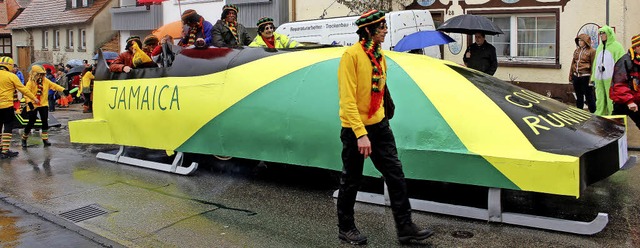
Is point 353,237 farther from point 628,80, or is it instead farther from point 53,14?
point 53,14

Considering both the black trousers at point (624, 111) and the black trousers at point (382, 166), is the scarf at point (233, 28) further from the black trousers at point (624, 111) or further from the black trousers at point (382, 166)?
the black trousers at point (624, 111)

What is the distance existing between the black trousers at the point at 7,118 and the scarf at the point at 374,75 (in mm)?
7507

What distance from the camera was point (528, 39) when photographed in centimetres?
1406

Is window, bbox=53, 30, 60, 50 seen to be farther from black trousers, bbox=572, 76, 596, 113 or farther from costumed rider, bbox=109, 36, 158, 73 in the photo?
black trousers, bbox=572, 76, 596, 113

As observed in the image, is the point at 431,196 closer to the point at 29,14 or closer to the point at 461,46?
the point at 461,46

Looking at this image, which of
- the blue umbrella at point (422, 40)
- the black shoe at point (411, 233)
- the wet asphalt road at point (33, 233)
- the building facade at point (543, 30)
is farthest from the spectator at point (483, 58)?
the wet asphalt road at point (33, 233)

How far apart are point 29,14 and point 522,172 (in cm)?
3750

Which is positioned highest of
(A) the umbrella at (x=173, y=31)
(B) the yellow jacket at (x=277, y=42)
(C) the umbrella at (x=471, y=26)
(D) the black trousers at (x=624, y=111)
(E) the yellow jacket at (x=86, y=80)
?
(A) the umbrella at (x=173, y=31)

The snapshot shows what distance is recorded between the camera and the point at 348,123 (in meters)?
4.59

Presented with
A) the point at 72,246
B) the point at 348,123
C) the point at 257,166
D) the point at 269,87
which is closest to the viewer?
the point at 348,123

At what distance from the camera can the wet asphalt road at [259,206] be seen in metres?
4.92

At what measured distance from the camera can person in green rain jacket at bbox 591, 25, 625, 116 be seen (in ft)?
31.7

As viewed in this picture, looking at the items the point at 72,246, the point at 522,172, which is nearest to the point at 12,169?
the point at 72,246

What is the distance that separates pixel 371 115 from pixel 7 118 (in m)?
7.68
